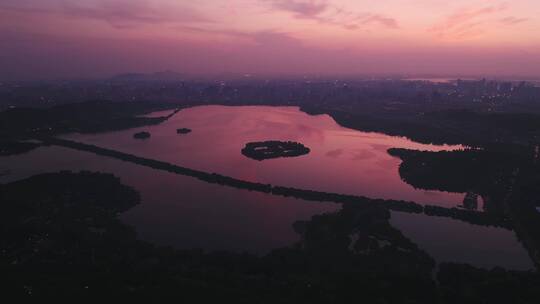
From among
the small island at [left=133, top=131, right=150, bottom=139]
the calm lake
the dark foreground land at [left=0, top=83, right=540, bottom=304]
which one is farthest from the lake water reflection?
the dark foreground land at [left=0, top=83, right=540, bottom=304]

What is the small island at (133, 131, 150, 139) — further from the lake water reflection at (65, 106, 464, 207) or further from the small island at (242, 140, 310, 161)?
the small island at (242, 140, 310, 161)

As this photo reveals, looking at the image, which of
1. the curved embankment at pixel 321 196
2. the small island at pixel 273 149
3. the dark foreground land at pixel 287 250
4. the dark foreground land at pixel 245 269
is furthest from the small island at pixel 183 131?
the dark foreground land at pixel 245 269

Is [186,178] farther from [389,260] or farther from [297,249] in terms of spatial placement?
[389,260]

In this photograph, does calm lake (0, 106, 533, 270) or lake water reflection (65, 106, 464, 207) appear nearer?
calm lake (0, 106, 533, 270)

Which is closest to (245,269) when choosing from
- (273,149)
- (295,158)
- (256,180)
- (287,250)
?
(287,250)

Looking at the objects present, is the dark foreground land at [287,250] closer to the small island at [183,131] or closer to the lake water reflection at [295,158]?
the lake water reflection at [295,158]

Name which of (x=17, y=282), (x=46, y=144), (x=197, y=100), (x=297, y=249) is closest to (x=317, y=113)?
(x=197, y=100)

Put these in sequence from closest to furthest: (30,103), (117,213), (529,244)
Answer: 1. (529,244)
2. (117,213)
3. (30,103)
